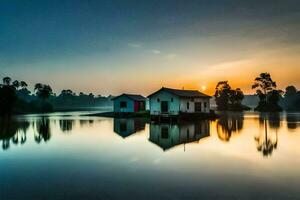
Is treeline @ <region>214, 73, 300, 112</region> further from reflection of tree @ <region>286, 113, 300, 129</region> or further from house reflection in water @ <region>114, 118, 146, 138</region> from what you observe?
house reflection in water @ <region>114, 118, 146, 138</region>

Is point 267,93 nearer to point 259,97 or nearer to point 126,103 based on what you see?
point 259,97

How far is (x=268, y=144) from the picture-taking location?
851 inches

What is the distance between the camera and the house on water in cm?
4919

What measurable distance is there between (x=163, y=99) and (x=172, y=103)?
2.09 metres

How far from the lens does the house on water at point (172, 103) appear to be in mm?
49188

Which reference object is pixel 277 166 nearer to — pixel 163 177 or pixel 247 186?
pixel 247 186

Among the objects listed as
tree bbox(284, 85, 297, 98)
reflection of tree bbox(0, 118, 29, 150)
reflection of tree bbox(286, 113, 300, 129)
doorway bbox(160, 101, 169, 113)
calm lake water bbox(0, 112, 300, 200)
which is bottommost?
calm lake water bbox(0, 112, 300, 200)

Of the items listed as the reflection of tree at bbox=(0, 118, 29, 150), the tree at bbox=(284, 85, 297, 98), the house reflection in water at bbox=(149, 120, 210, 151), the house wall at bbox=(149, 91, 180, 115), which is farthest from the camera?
the tree at bbox=(284, 85, 297, 98)

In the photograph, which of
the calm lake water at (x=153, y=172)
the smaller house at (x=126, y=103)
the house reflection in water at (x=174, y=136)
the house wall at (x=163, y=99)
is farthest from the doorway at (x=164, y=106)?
the calm lake water at (x=153, y=172)

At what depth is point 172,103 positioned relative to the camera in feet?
164

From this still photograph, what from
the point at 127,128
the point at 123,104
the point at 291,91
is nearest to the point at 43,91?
the point at 123,104

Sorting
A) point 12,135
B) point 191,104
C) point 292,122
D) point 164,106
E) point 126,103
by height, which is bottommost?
point 12,135

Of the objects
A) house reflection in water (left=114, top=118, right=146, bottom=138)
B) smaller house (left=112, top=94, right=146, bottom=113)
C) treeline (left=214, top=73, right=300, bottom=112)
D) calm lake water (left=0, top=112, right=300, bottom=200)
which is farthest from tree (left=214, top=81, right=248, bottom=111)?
calm lake water (left=0, top=112, right=300, bottom=200)

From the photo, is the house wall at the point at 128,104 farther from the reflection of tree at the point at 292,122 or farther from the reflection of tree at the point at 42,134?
the reflection of tree at the point at 292,122
